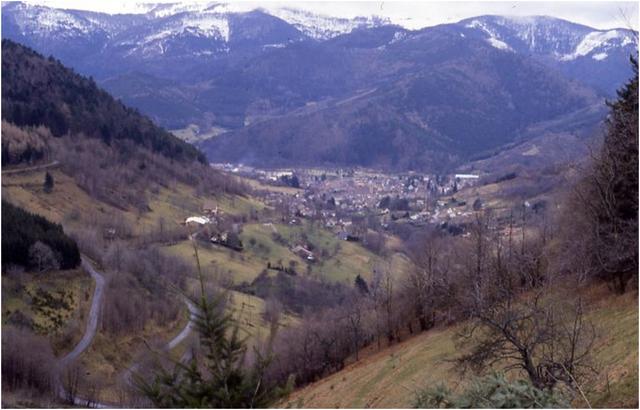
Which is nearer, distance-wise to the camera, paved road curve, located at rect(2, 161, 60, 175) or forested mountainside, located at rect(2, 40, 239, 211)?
paved road curve, located at rect(2, 161, 60, 175)

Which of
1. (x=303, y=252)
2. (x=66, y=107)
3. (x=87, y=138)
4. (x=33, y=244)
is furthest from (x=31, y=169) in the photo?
(x=33, y=244)

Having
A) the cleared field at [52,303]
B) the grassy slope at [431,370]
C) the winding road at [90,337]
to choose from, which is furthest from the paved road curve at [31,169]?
the grassy slope at [431,370]

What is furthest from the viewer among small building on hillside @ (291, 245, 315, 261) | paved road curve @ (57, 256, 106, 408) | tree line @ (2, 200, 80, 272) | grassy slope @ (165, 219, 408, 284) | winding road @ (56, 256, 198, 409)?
small building on hillside @ (291, 245, 315, 261)

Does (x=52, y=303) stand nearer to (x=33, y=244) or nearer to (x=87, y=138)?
(x=33, y=244)

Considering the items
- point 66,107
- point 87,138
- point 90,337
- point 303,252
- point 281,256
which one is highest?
point 66,107

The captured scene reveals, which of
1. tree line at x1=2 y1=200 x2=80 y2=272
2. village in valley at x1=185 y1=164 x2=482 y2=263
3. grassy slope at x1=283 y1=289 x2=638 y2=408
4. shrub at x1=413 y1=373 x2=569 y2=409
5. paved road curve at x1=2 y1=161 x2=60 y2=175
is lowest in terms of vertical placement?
village in valley at x1=185 y1=164 x2=482 y2=263

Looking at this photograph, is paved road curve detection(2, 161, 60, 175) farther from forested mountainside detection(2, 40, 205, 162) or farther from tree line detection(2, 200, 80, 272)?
tree line detection(2, 200, 80, 272)

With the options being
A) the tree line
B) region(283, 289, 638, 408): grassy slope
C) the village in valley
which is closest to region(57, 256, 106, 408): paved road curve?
the tree line

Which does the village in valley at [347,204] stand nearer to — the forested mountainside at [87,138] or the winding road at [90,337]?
the forested mountainside at [87,138]

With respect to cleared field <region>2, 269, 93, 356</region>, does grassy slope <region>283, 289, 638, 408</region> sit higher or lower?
higher
